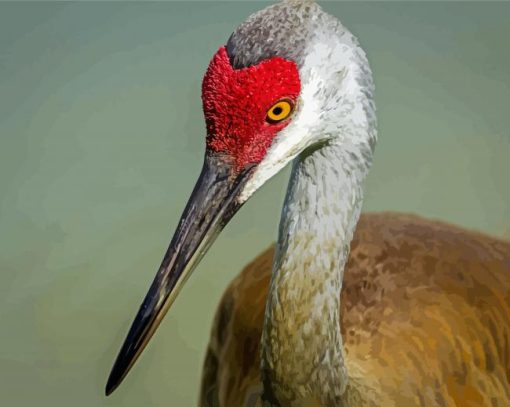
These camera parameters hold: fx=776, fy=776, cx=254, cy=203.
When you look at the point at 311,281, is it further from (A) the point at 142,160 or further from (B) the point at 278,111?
(A) the point at 142,160

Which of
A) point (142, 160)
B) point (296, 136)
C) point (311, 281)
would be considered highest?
point (142, 160)

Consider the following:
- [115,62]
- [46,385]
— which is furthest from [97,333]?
[115,62]

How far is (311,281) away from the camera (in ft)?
3.67

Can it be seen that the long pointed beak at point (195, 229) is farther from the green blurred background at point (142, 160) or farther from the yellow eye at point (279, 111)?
the green blurred background at point (142, 160)

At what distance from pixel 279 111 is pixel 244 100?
2.0 inches

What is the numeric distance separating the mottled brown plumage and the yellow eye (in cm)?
45

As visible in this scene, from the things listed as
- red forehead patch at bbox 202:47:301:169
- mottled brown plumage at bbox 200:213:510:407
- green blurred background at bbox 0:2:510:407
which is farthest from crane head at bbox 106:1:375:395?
green blurred background at bbox 0:2:510:407

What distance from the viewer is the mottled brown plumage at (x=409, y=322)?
1.29 m

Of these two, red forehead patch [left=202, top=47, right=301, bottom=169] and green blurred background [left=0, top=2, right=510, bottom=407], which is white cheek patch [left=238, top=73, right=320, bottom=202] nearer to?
red forehead patch [left=202, top=47, right=301, bottom=169]

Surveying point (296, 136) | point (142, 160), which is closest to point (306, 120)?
point (296, 136)

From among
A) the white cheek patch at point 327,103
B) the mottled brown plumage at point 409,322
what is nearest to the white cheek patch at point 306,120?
the white cheek patch at point 327,103

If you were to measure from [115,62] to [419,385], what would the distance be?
2.11 metres

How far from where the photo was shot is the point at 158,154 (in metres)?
2.81

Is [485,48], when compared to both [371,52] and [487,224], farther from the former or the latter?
[487,224]
